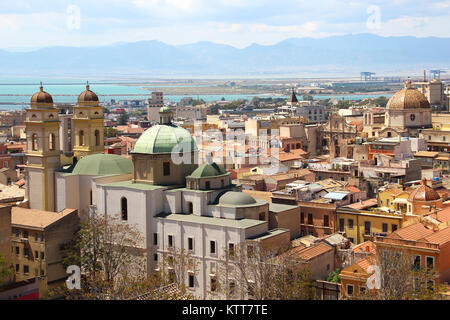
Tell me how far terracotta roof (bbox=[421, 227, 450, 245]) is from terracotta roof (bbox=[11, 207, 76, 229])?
17605 millimetres

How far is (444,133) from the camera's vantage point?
56438 millimetres

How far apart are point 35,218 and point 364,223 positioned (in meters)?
16.6

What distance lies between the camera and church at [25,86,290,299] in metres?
31.2

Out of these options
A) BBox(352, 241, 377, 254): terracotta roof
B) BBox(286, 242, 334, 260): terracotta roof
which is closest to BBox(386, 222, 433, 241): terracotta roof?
BBox(352, 241, 377, 254): terracotta roof

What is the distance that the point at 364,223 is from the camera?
34.5 m

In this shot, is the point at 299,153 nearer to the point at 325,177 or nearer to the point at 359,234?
the point at 325,177

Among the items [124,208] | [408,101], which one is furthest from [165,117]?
[408,101]

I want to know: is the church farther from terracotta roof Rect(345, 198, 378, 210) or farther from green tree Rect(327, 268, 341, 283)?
terracotta roof Rect(345, 198, 378, 210)

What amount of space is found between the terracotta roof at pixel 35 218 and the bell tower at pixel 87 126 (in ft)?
21.7

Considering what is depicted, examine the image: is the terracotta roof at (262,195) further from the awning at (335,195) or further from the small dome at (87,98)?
the small dome at (87,98)
